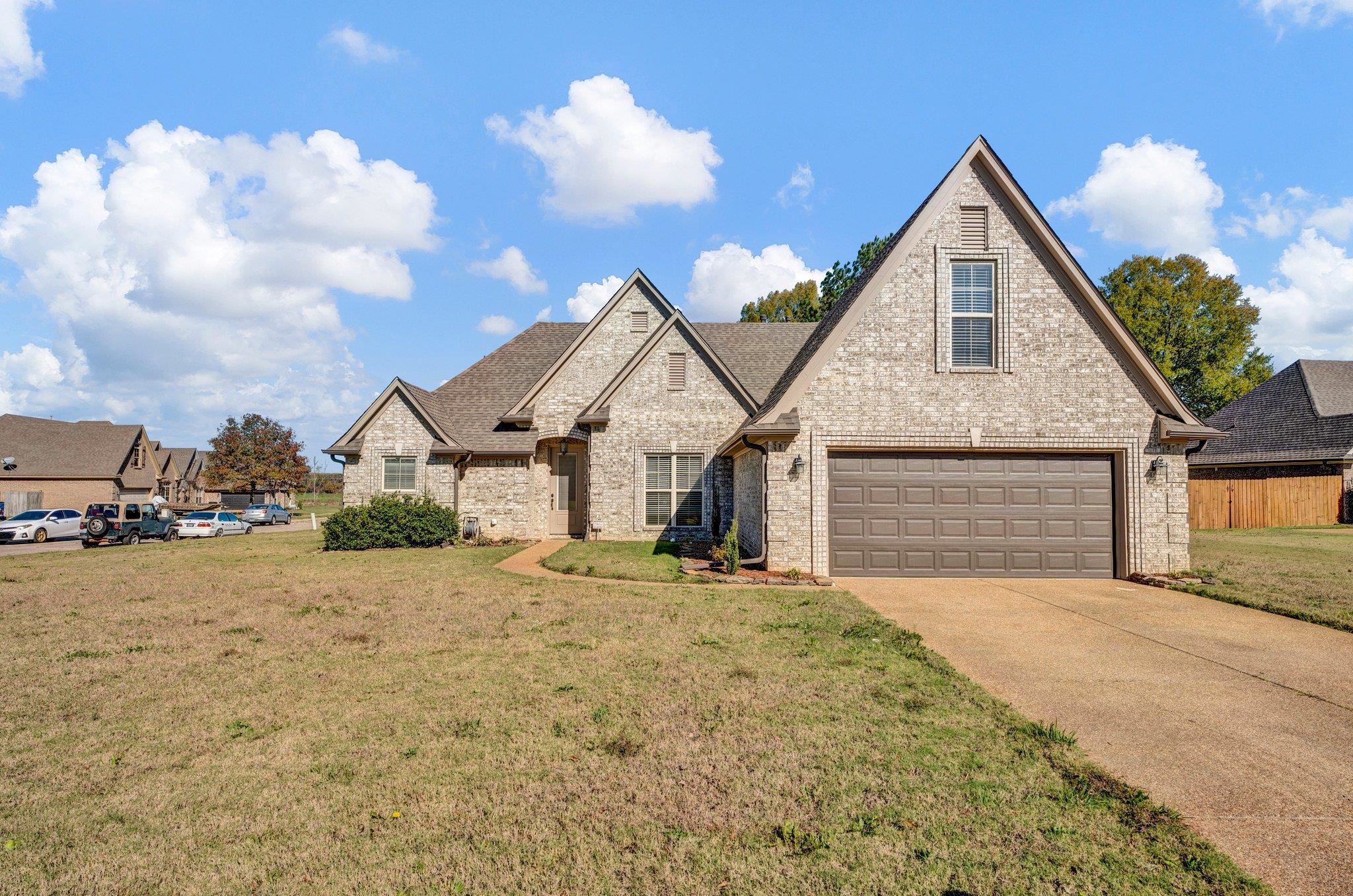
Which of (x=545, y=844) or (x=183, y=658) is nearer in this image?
(x=545, y=844)

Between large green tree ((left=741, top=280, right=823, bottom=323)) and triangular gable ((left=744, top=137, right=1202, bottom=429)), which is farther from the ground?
large green tree ((left=741, top=280, right=823, bottom=323))

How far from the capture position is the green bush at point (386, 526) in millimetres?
19312

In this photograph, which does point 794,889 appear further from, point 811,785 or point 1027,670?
point 1027,670

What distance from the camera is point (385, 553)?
17953 mm

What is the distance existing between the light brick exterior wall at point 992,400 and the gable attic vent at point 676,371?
7385mm

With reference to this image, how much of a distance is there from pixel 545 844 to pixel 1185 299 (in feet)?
177

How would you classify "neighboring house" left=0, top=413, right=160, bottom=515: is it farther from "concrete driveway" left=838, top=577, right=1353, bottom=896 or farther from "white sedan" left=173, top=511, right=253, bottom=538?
"concrete driveway" left=838, top=577, right=1353, bottom=896

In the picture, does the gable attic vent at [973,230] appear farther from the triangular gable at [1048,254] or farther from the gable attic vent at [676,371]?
the gable attic vent at [676,371]

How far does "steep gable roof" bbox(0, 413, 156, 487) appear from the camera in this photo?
43.0 metres

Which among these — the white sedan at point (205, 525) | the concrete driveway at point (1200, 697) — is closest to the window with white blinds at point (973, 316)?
the concrete driveway at point (1200, 697)

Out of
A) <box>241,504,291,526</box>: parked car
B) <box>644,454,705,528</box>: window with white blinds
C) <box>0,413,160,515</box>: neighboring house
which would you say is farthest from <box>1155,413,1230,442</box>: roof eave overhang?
<box>0,413,160,515</box>: neighboring house

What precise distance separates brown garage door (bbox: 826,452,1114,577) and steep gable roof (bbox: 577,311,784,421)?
23.0 ft

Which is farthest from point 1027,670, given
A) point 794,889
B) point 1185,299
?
point 1185,299

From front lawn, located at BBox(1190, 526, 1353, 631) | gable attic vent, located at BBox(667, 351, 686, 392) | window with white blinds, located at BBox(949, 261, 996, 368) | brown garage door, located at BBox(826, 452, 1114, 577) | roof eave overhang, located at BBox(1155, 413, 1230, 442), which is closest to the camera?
front lawn, located at BBox(1190, 526, 1353, 631)
